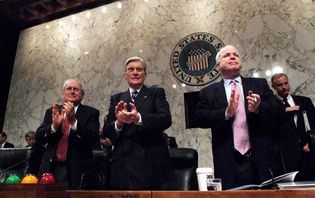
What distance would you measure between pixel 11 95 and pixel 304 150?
5033mm

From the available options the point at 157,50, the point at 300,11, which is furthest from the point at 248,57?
the point at 157,50

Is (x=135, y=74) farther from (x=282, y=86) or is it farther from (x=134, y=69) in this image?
(x=282, y=86)

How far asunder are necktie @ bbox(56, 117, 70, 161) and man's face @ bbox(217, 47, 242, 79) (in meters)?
1.11

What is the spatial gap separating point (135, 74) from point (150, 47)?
280cm

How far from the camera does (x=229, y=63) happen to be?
175 centimetres

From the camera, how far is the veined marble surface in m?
3.79

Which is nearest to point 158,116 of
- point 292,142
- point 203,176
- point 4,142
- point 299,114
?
point 203,176

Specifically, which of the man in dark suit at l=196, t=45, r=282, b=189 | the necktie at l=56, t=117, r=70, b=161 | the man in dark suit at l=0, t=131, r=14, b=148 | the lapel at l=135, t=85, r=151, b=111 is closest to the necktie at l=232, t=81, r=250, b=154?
the man in dark suit at l=196, t=45, r=282, b=189

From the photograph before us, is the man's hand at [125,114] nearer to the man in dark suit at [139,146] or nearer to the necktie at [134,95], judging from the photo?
the man in dark suit at [139,146]

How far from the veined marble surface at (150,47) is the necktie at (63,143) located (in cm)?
221

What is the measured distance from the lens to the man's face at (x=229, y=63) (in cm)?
174

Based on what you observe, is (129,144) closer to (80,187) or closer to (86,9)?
(80,187)

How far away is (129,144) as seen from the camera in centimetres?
167

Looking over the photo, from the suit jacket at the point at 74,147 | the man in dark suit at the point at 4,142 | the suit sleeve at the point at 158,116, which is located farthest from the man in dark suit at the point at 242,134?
the man in dark suit at the point at 4,142
